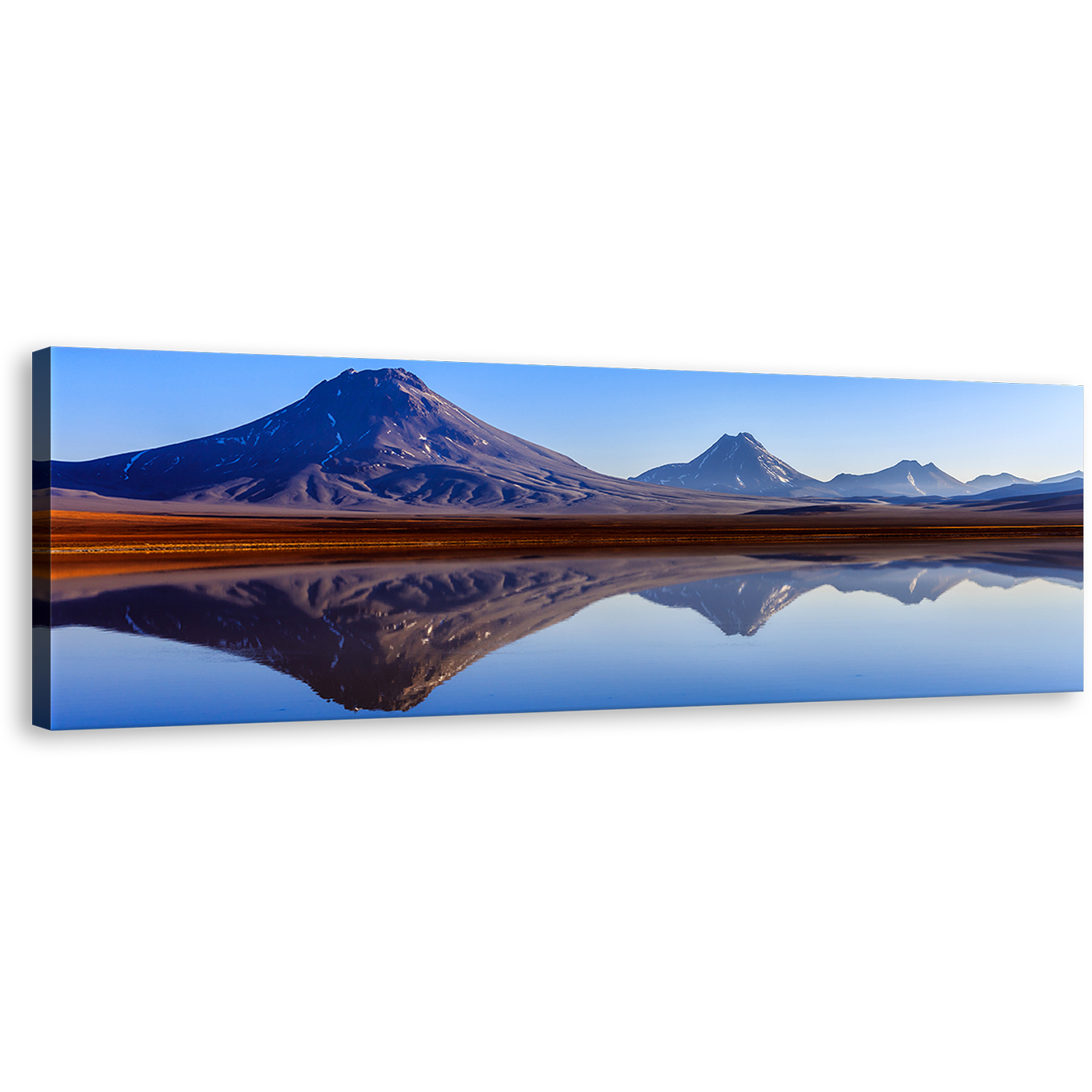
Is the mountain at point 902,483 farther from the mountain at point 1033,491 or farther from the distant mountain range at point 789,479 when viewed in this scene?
the mountain at point 1033,491

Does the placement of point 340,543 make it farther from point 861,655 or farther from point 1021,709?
point 1021,709

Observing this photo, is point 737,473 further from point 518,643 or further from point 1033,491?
point 518,643

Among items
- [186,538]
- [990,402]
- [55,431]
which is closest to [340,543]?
[186,538]

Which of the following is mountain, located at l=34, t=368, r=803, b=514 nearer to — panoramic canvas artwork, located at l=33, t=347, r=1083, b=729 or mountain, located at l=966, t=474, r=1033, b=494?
panoramic canvas artwork, located at l=33, t=347, r=1083, b=729

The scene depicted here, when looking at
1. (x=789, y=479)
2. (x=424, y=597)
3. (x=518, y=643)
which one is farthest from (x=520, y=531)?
(x=789, y=479)

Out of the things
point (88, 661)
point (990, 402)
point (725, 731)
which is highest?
point (990, 402)

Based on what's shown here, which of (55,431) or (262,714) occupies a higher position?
(55,431)
